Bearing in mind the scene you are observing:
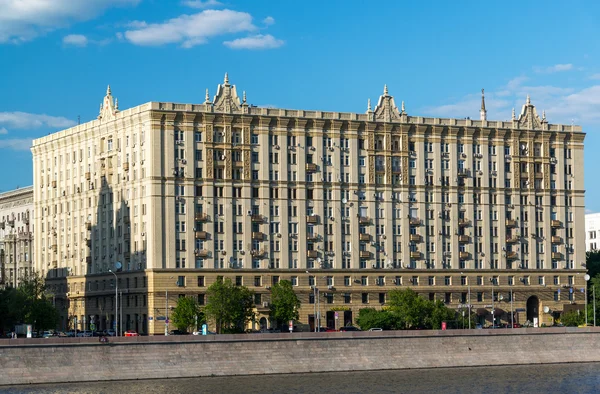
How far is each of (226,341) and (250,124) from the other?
47.3 m

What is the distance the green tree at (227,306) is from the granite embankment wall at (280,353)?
22.0 meters

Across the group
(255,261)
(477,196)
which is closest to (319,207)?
(255,261)

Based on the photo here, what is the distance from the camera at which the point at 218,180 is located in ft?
593

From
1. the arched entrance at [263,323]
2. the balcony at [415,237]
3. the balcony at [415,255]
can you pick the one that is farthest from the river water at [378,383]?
the balcony at [415,237]

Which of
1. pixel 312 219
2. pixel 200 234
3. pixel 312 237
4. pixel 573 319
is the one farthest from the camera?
pixel 573 319

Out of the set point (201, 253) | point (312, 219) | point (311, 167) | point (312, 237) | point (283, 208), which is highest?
point (311, 167)

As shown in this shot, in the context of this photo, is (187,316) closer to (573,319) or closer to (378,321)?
(378,321)

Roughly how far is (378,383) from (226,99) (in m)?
59.5

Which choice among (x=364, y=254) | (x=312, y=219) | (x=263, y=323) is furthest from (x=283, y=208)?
(x=263, y=323)

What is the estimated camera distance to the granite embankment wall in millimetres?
133375

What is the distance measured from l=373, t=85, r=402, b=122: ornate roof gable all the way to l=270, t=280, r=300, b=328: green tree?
1172 inches

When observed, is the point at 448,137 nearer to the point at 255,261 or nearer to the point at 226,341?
the point at 255,261

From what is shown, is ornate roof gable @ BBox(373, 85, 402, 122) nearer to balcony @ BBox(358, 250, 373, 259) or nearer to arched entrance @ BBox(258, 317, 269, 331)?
balcony @ BBox(358, 250, 373, 259)

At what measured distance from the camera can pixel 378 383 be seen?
13488cm
